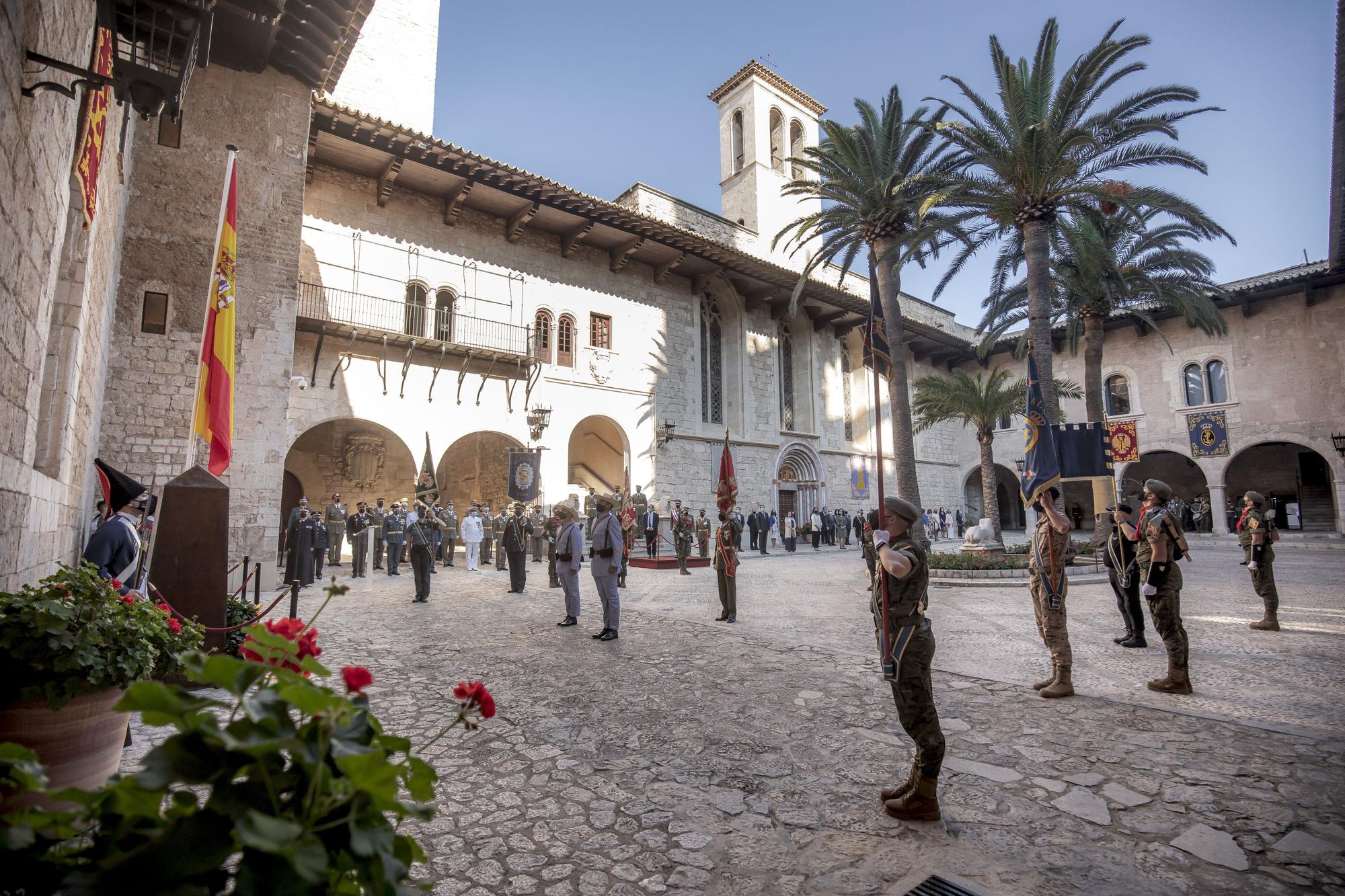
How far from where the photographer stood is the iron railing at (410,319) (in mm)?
14844

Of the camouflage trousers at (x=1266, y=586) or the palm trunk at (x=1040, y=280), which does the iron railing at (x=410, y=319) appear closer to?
the palm trunk at (x=1040, y=280)

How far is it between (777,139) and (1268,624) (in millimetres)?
27238

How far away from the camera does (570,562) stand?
804 centimetres

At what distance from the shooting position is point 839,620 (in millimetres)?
8344

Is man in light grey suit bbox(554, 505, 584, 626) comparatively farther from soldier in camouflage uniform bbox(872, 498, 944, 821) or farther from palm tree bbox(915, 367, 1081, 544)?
palm tree bbox(915, 367, 1081, 544)

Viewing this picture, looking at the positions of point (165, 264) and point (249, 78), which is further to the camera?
point (249, 78)

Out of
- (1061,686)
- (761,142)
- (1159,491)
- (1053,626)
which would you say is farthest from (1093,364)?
(761,142)

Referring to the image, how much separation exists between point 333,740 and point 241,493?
A: 11928 mm

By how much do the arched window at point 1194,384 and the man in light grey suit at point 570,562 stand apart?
→ 29.0 meters

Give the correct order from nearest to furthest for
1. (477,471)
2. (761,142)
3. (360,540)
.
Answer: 1. (360,540)
2. (477,471)
3. (761,142)

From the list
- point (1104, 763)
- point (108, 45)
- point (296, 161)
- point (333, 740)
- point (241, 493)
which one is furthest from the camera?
point (296, 161)

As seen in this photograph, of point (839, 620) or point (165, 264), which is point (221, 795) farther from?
point (165, 264)

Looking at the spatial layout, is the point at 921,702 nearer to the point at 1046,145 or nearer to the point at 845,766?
the point at 845,766

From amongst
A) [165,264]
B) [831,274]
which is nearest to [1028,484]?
[165,264]
